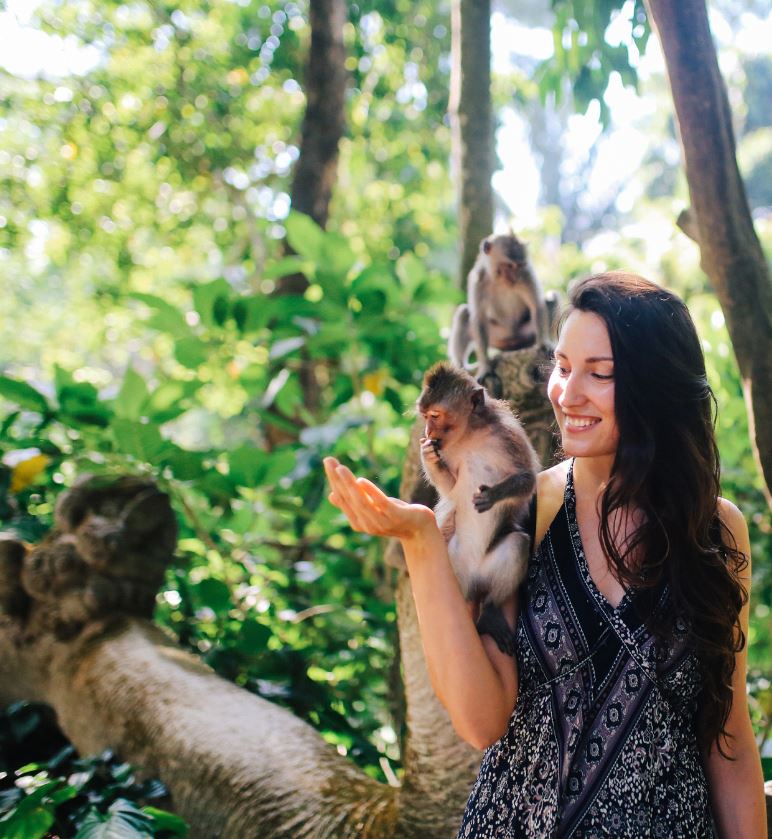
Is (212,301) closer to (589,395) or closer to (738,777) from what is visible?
(589,395)

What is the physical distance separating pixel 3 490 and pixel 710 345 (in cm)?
293

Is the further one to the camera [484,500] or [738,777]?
[484,500]

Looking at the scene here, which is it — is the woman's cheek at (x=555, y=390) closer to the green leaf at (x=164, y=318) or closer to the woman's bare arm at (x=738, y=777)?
the woman's bare arm at (x=738, y=777)

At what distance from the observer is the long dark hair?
1.16 m

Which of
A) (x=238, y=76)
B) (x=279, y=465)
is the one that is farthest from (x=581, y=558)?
(x=238, y=76)

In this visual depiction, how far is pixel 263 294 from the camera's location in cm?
364

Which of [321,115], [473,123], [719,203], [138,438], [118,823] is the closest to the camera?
[118,823]

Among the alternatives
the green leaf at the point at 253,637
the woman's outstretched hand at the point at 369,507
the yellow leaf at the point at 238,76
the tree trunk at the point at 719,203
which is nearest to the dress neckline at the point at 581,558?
the woman's outstretched hand at the point at 369,507

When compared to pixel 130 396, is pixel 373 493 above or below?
below

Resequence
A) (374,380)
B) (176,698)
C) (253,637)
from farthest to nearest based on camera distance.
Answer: (374,380) → (253,637) → (176,698)

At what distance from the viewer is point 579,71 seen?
2.93 metres

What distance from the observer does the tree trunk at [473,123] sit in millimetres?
3625

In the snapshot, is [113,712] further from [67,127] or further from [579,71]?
[67,127]

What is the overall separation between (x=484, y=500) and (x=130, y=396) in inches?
68.4
